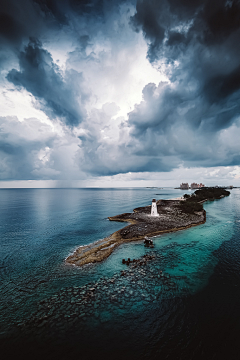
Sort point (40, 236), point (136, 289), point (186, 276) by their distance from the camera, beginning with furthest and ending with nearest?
1. point (40, 236)
2. point (186, 276)
3. point (136, 289)

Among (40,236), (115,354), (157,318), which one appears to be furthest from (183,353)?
(40,236)

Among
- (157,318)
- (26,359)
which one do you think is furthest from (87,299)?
(157,318)

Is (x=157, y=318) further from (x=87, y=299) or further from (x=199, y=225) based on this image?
(x=199, y=225)

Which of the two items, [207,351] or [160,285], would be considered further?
[160,285]

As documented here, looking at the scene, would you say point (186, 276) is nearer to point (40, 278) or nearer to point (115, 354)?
point (115, 354)

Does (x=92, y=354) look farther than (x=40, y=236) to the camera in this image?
No

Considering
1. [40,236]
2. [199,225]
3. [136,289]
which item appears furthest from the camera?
[199,225]

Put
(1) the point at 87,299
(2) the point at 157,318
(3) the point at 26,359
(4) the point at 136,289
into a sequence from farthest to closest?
(4) the point at 136,289 → (1) the point at 87,299 → (2) the point at 157,318 → (3) the point at 26,359

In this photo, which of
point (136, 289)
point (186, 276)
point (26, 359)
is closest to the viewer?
point (26, 359)

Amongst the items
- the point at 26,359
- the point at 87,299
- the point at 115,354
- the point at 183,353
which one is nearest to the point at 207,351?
the point at 183,353
